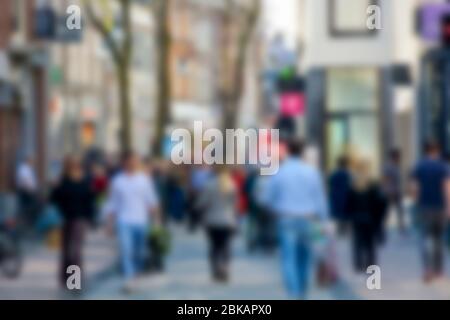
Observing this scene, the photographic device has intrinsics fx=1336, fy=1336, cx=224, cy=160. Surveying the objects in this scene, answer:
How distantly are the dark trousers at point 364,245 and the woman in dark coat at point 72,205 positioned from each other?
13.4 feet

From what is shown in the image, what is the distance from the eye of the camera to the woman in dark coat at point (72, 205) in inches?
693

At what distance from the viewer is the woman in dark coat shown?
57.7ft

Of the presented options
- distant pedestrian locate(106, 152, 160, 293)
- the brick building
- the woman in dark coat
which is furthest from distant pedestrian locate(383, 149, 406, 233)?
the woman in dark coat

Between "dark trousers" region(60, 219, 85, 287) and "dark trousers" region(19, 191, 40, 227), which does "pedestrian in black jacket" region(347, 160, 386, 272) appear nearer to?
"dark trousers" region(60, 219, 85, 287)

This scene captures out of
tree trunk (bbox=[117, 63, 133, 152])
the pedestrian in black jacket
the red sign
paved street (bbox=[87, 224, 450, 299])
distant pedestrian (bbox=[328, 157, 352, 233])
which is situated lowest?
paved street (bbox=[87, 224, 450, 299])

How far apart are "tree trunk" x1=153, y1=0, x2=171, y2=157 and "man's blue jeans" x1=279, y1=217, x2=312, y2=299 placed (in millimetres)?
12859

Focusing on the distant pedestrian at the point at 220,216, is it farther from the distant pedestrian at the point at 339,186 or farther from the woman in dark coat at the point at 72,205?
the distant pedestrian at the point at 339,186

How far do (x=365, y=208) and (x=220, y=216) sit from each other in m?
2.12

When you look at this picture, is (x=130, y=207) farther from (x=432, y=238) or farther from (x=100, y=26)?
(x=100, y=26)

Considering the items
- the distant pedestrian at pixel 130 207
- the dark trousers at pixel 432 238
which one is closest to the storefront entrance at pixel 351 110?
the dark trousers at pixel 432 238

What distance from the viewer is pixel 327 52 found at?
120 ft

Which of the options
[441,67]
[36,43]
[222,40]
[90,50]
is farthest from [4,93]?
[222,40]

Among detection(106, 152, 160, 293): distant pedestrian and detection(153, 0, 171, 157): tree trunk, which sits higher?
detection(153, 0, 171, 157): tree trunk

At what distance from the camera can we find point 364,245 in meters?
19.6
